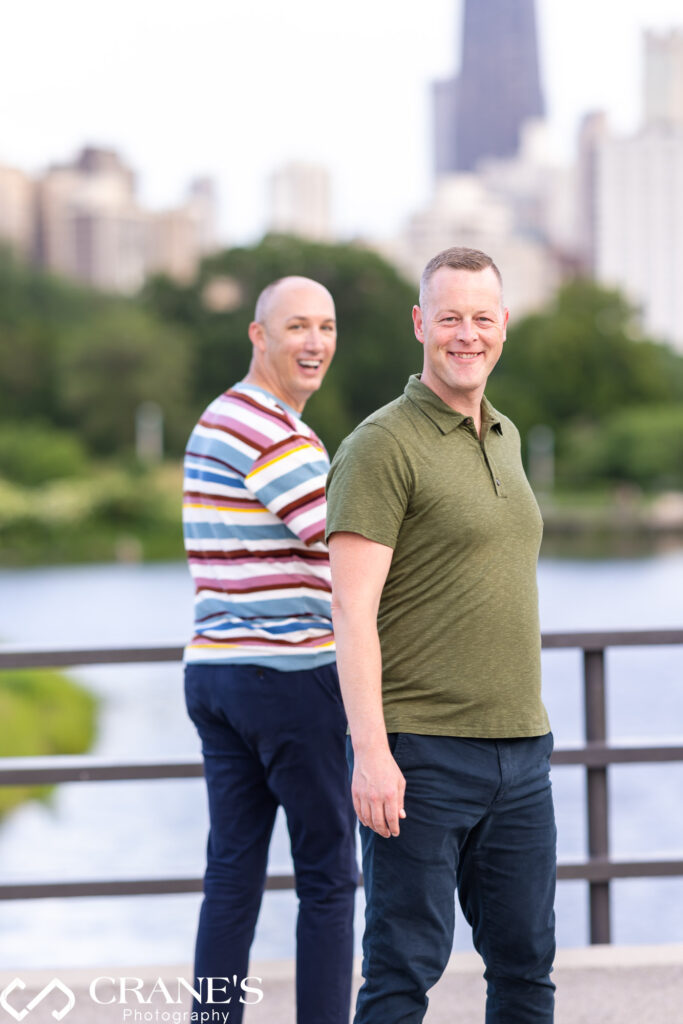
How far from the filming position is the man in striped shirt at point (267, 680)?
7.41ft

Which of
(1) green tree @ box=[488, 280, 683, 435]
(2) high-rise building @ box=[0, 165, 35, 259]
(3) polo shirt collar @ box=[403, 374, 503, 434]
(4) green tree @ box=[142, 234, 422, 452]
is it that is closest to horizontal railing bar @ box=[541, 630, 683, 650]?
(3) polo shirt collar @ box=[403, 374, 503, 434]

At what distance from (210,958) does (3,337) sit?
5211cm

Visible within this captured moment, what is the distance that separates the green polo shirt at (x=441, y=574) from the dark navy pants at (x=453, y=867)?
0.05m

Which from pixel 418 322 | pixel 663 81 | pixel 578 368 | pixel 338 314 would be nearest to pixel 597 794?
pixel 418 322

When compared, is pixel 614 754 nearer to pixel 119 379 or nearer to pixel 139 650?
pixel 139 650

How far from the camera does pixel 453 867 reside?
1.93 meters

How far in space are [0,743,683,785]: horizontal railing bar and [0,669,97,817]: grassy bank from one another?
27.5ft

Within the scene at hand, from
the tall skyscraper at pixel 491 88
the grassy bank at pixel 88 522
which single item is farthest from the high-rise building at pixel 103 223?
the tall skyscraper at pixel 491 88

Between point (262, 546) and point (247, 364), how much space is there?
52534 millimetres

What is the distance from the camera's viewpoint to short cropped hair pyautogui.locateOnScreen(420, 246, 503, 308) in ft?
6.44

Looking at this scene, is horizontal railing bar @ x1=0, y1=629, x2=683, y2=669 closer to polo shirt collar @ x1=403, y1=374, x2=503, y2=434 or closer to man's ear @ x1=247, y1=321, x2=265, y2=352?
man's ear @ x1=247, y1=321, x2=265, y2=352

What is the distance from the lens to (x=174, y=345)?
54.1 m

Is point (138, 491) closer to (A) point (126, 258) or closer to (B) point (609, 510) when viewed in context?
(B) point (609, 510)

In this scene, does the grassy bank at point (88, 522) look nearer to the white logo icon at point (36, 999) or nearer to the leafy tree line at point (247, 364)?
the leafy tree line at point (247, 364)
